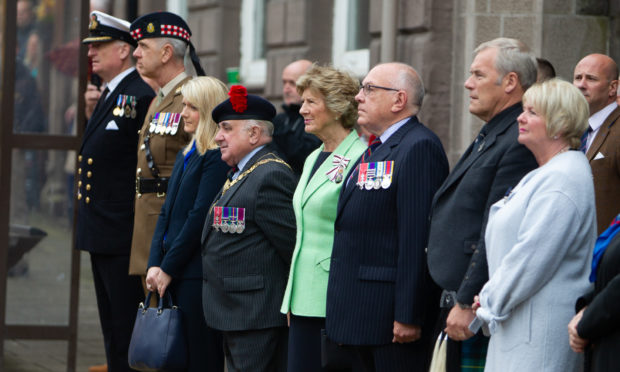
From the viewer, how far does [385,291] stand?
15.6 feet

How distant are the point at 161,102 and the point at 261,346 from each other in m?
1.62

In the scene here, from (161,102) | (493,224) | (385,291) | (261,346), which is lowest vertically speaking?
(261,346)

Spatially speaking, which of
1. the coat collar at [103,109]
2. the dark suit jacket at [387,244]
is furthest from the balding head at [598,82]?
the coat collar at [103,109]

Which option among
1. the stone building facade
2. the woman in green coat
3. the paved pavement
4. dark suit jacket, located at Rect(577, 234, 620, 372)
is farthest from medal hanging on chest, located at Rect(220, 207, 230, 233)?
the paved pavement

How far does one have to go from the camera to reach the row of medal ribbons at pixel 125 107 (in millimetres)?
6656

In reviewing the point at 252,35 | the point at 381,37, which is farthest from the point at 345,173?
the point at 252,35

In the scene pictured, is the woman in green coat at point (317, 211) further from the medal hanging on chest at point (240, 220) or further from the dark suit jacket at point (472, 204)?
the dark suit jacket at point (472, 204)

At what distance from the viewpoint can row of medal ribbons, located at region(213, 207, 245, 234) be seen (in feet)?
18.0

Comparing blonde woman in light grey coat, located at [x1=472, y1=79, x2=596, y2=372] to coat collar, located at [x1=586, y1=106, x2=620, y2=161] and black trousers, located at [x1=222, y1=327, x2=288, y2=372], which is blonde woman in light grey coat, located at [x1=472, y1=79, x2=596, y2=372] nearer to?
coat collar, located at [x1=586, y1=106, x2=620, y2=161]

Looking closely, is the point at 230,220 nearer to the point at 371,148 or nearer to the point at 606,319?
the point at 371,148

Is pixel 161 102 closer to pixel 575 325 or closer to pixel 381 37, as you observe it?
pixel 381 37

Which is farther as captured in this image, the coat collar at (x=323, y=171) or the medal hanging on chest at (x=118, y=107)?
the medal hanging on chest at (x=118, y=107)

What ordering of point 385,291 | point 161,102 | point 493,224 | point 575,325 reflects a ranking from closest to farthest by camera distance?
point 575,325 < point 493,224 < point 385,291 < point 161,102

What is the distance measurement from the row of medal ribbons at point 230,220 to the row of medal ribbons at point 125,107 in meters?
1.35
